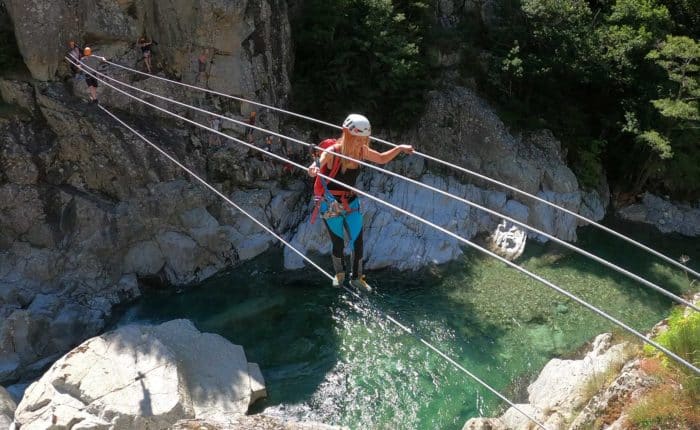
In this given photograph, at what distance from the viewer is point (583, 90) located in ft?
56.1

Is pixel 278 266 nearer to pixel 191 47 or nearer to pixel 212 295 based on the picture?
pixel 212 295

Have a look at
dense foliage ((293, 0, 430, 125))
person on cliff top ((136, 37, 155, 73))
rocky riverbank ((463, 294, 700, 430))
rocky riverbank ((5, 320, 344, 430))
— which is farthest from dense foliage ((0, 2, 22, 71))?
rocky riverbank ((463, 294, 700, 430))

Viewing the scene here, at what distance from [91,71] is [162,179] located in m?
3.14

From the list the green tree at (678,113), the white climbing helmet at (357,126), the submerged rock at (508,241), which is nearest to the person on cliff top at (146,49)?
the white climbing helmet at (357,126)

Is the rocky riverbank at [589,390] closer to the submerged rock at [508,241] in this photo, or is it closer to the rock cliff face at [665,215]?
the submerged rock at [508,241]

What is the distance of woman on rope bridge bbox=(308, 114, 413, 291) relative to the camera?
19.8ft

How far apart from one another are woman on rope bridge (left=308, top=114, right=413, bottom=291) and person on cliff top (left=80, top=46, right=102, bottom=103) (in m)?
8.32

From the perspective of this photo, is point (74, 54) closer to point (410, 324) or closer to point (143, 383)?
point (143, 383)

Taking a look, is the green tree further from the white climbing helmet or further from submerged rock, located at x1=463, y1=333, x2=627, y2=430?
the white climbing helmet

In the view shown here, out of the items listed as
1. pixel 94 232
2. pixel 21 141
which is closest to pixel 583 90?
pixel 94 232

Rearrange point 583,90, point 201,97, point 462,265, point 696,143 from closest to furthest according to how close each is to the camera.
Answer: point 462,265, point 201,97, point 696,143, point 583,90

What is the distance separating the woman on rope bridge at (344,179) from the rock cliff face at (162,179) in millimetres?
6744

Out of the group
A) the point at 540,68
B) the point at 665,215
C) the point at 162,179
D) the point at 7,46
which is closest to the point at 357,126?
the point at 162,179

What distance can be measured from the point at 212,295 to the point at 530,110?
10994mm
